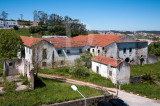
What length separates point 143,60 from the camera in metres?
39.4

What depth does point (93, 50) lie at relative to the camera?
35.8m

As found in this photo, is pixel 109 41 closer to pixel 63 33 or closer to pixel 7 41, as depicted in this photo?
pixel 7 41

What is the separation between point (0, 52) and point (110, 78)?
64.6 ft

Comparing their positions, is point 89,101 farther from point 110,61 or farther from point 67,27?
point 67,27

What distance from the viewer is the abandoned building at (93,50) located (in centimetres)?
2462

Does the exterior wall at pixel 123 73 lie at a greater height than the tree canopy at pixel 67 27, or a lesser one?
lesser

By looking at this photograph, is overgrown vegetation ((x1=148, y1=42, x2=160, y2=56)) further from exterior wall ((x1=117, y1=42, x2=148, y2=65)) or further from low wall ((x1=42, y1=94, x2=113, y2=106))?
low wall ((x1=42, y1=94, x2=113, y2=106))

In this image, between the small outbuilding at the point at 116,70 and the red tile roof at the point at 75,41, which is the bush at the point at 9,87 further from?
the small outbuilding at the point at 116,70

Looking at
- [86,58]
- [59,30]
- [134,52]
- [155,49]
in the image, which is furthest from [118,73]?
[59,30]

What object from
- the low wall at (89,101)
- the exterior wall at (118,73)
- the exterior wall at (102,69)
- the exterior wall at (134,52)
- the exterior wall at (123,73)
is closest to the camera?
the low wall at (89,101)

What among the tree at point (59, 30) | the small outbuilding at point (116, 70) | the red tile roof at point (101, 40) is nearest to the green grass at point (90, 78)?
the small outbuilding at point (116, 70)

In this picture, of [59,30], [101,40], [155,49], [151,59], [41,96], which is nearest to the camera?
[41,96]

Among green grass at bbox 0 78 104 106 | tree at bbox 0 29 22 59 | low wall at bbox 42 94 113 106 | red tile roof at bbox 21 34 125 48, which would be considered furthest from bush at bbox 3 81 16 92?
red tile roof at bbox 21 34 125 48

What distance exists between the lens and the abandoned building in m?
24.6
